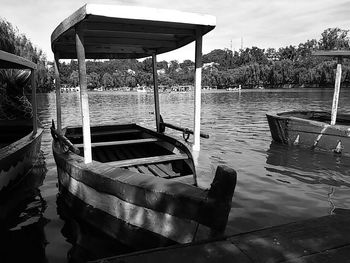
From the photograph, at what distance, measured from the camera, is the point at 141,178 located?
14.3 ft

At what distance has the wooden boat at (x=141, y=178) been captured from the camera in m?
3.62

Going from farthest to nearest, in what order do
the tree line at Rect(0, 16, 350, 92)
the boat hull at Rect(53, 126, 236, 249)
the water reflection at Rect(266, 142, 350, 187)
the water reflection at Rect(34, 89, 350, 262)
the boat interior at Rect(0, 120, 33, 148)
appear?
the tree line at Rect(0, 16, 350, 92) < the boat interior at Rect(0, 120, 33, 148) < the water reflection at Rect(266, 142, 350, 187) < the water reflection at Rect(34, 89, 350, 262) < the boat hull at Rect(53, 126, 236, 249)

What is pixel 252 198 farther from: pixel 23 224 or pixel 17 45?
pixel 17 45

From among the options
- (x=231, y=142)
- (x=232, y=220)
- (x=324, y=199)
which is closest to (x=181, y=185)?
(x=232, y=220)

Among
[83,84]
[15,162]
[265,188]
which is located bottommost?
[265,188]

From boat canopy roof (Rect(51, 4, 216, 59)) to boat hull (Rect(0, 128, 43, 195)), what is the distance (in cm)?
237

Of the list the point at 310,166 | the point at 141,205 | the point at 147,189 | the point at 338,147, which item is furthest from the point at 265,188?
the point at 147,189

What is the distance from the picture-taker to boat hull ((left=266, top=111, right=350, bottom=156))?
10.1 m

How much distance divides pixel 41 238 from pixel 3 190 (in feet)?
6.39

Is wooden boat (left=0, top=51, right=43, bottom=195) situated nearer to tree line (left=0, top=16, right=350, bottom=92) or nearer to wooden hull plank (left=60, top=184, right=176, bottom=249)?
wooden hull plank (left=60, top=184, right=176, bottom=249)

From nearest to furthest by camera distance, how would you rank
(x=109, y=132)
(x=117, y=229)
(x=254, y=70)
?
(x=117, y=229), (x=109, y=132), (x=254, y=70)

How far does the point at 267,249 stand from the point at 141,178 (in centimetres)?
187

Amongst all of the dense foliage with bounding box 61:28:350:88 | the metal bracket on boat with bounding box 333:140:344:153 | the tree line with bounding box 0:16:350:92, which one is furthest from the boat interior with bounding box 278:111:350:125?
the dense foliage with bounding box 61:28:350:88

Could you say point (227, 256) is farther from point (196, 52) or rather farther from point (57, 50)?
point (57, 50)
